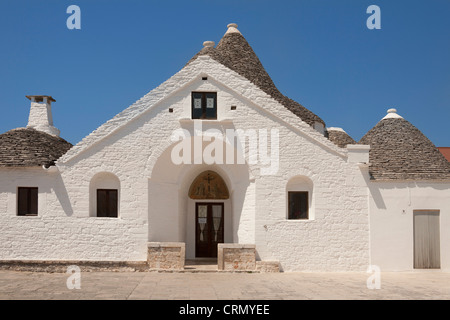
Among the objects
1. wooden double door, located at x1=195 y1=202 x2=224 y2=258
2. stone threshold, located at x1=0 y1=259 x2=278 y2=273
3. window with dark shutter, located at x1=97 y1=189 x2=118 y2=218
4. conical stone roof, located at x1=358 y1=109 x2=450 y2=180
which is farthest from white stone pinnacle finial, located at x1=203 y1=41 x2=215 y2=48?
stone threshold, located at x1=0 y1=259 x2=278 y2=273

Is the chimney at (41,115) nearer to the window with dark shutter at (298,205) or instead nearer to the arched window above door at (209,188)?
the arched window above door at (209,188)

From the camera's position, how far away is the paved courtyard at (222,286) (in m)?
11.4

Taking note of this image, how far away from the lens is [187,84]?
16.3 metres

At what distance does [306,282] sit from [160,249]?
16.4 feet

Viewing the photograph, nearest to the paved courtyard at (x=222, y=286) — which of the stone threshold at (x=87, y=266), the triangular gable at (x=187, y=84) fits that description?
the stone threshold at (x=87, y=266)

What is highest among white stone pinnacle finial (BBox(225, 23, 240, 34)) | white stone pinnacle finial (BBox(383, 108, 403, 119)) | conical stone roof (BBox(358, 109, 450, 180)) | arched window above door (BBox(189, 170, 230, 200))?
white stone pinnacle finial (BBox(225, 23, 240, 34))

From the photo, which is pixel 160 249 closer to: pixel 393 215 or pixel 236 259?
pixel 236 259

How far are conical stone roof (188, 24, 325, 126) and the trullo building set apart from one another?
11.8 ft

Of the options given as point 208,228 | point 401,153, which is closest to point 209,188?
point 208,228

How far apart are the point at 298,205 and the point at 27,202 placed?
9.71 metres

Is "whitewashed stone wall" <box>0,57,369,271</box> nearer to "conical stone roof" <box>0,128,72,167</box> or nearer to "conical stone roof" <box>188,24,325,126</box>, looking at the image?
"conical stone roof" <box>0,128,72,167</box>

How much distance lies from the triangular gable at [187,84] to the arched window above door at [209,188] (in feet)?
12.9

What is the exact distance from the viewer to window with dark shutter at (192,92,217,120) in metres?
16.3

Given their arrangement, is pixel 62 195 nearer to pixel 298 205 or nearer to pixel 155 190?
pixel 155 190
